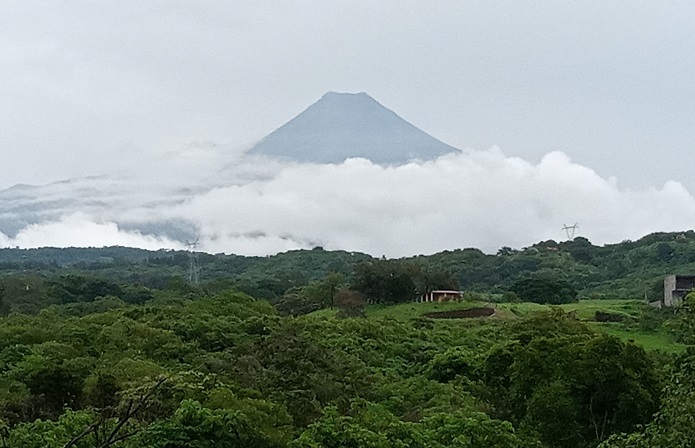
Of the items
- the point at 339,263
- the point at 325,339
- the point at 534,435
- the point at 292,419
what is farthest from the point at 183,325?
the point at 339,263

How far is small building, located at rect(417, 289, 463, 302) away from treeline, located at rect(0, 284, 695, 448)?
1829cm

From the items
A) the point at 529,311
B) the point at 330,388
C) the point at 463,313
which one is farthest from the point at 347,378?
the point at 463,313

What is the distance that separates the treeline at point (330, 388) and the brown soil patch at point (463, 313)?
1297cm

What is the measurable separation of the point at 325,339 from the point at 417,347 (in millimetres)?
3700

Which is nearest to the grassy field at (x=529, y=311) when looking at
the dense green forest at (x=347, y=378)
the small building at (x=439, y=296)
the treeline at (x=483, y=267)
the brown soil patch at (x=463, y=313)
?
the dense green forest at (x=347, y=378)

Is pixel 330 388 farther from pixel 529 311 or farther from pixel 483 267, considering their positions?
pixel 483 267

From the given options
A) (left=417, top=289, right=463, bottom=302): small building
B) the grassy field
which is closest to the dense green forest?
the grassy field

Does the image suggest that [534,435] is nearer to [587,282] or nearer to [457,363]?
[457,363]

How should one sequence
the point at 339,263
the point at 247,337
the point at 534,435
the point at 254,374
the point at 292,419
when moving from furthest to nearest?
the point at 339,263 → the point at 247,337 → the point at 254,374 → the point at 292,419 → the point at 534,435

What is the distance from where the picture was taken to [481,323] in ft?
132

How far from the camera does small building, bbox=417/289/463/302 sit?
49.3m

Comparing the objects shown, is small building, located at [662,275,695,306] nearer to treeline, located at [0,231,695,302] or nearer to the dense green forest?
the dense green forest

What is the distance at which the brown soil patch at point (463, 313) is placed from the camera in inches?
1727

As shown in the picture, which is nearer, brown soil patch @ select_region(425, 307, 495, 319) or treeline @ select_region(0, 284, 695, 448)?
treeline @ select_region(0, 284, 695, 448)
